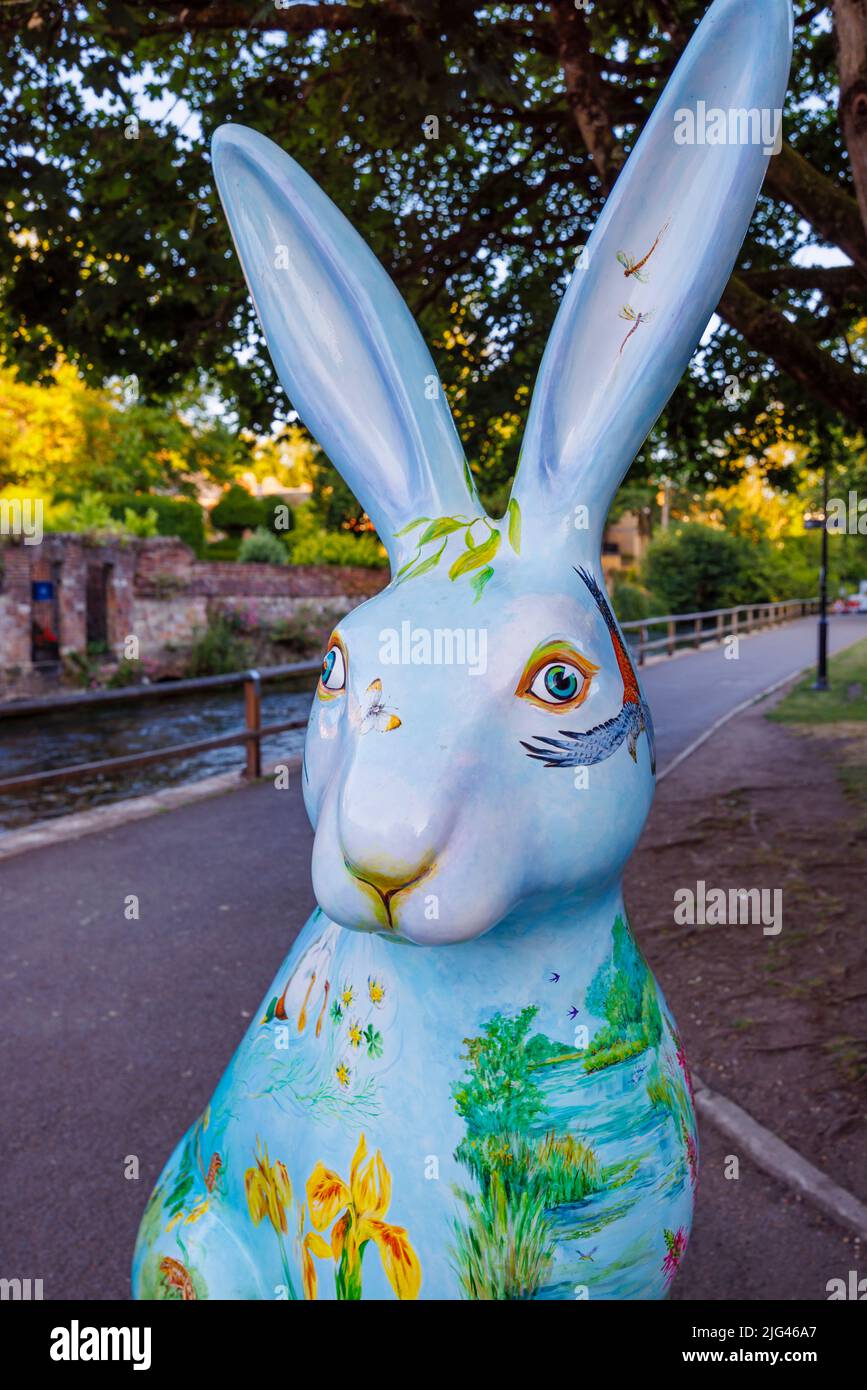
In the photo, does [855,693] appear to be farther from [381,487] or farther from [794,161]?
[381,487]

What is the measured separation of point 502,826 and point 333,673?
31cm

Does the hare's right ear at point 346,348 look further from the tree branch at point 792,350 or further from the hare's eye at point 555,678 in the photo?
the tree branch at point 792,350

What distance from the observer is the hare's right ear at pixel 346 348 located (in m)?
1.35

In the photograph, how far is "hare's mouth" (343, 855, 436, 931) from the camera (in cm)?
104

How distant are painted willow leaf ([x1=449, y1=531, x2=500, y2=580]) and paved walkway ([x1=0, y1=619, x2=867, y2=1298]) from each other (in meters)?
2.02

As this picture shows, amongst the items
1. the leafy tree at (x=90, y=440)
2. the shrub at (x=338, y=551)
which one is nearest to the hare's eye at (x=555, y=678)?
the leafy tree at (x=90, y=440)

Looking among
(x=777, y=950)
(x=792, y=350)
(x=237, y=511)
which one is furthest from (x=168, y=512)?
(x=777, y=950)

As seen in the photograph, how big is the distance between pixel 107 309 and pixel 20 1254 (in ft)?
15.4

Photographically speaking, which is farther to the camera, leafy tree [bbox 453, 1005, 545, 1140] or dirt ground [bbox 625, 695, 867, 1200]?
dirt ground [bbox 625, 695, 867, 1200]

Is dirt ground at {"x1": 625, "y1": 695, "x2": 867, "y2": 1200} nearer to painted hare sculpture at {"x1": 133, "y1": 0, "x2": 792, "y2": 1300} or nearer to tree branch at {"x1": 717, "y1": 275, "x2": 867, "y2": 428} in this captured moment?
painted hare sculpture at {"x1": 133, "y1": 0, "x2": 792, "y2": 1300}

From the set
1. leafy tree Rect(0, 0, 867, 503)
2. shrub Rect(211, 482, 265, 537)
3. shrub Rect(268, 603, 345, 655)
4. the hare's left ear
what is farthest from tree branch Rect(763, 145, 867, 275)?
shrub Rect(211, 482, 265, 537)
